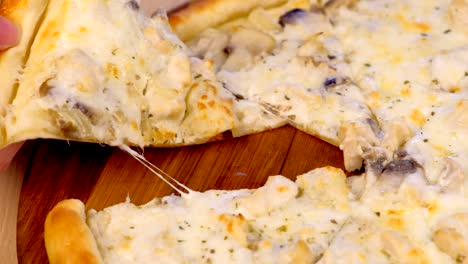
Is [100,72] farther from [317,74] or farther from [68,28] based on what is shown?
[317,74]

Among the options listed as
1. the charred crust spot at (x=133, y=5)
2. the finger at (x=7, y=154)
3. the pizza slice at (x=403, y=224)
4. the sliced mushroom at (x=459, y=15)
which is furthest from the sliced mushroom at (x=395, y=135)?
the finger at (x=7, y=154)

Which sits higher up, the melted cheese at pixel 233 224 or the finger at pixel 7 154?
the finger at pixel 7 154

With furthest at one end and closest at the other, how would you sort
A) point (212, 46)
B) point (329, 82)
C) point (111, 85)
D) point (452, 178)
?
point (212, 46) < point (329, 82) < point (111, 85) < point (452, 178)

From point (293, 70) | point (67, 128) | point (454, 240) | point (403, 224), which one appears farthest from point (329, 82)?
point (67, 128)

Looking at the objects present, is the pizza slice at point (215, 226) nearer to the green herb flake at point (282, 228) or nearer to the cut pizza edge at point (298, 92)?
the green herb flake at point (282, 228)

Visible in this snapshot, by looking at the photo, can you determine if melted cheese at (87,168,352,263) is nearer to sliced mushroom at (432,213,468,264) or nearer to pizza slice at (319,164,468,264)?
pizza slice at (319,164,468,264)

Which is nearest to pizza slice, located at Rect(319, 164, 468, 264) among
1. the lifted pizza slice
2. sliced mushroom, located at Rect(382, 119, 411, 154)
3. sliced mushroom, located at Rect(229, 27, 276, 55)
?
sliced mushroom, located at Rect(382, 119, 411, 154)

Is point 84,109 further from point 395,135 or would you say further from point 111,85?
point 395,135
